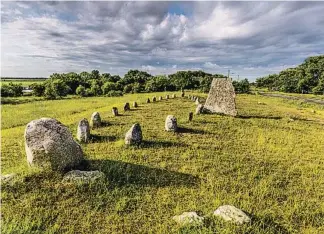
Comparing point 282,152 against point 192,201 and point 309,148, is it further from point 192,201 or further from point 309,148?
point 192,201

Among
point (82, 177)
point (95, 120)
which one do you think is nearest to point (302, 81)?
point (95, 120)

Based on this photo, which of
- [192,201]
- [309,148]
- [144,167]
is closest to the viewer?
[192,201]

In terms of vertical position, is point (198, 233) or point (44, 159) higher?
point (44, 159)

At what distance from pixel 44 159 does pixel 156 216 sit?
446cm

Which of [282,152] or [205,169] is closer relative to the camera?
[205,169]

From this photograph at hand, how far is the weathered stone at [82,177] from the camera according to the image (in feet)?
29.9

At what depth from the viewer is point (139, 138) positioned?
46.1 ft

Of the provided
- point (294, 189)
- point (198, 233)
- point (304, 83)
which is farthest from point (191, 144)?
point (304, 83)

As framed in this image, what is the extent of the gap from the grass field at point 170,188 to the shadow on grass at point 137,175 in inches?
1.4

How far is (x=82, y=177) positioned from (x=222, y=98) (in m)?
18.5

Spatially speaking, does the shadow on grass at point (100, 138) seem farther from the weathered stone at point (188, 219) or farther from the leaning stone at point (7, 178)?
the weathered stone at point (188, 219)

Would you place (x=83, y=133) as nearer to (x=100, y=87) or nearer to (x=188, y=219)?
(x=188, y=219)

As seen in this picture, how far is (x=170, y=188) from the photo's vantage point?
9602 millimetres

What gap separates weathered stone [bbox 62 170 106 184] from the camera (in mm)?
9125
